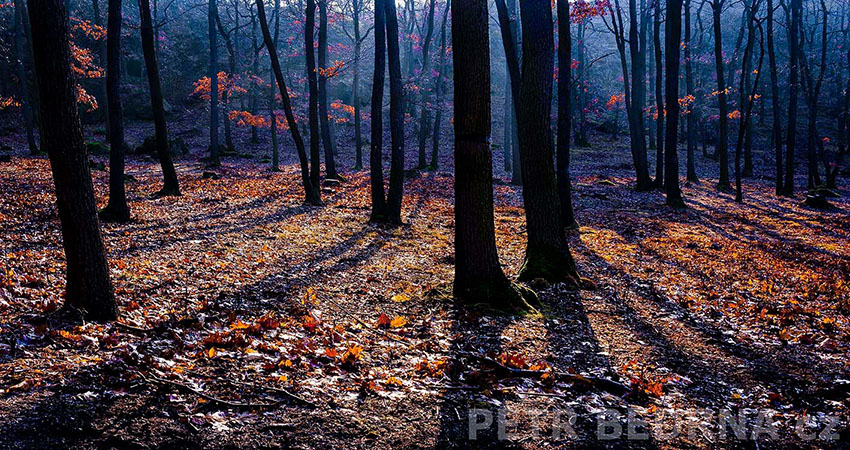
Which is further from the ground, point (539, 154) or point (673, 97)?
point (673, 97)

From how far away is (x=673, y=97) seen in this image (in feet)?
54.1

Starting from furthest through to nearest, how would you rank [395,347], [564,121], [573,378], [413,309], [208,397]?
[564,121] < [413,309] < [395,347] < [573,378] < [208,397]

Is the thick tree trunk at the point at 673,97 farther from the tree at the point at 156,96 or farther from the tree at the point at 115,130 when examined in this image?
the tree at the point at 115,130

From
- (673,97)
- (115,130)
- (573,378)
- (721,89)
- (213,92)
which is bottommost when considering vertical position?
(573,378)

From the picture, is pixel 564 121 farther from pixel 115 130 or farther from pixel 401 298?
pixel 115 130

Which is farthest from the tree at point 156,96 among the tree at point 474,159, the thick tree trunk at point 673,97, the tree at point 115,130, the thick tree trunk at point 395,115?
the thick tree trunk at point 673,97

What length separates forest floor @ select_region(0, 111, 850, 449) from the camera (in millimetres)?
3266

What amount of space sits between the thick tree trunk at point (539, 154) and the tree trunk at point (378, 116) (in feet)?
17.4

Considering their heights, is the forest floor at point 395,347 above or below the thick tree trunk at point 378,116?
below

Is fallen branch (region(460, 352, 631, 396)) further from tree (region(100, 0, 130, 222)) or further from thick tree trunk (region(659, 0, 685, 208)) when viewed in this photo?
thick tree trunk (region(659, 0, 685, 208))

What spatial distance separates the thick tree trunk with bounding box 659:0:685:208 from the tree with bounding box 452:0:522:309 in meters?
12.9

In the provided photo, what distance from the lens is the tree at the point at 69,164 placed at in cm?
421

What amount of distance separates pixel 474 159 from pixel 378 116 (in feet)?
25.4

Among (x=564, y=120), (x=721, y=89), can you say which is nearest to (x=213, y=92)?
(x=564, y=120)
